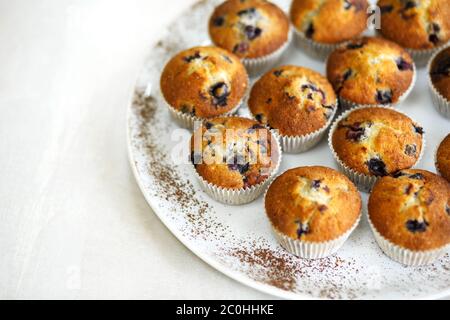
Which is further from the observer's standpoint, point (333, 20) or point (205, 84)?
point (333, 20)

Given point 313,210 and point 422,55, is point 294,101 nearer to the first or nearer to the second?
point 313,210

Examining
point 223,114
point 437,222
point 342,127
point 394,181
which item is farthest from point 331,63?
point 437,222

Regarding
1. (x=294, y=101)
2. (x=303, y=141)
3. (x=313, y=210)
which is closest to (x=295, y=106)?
(x=294, y=101)

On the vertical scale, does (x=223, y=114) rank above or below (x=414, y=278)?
above

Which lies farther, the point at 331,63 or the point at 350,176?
the point at 331,63

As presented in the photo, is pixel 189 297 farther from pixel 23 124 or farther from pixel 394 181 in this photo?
pixel 23 124

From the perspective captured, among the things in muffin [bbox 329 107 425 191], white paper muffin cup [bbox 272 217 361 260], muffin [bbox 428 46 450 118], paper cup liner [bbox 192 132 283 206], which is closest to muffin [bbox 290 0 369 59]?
muffin [bbox 428 46 450 118]
